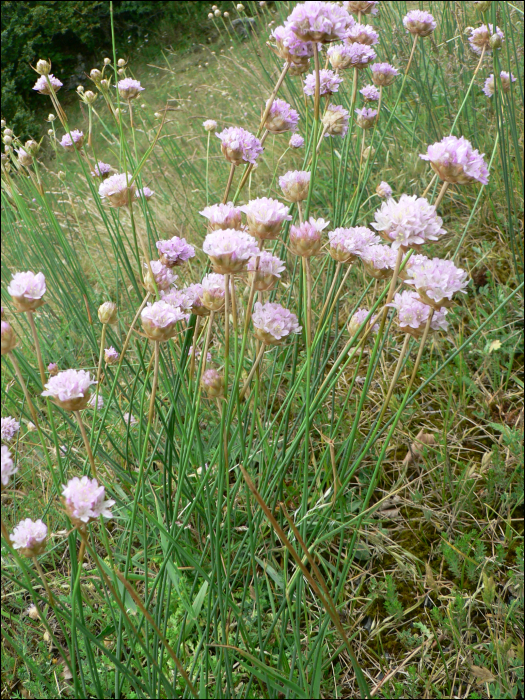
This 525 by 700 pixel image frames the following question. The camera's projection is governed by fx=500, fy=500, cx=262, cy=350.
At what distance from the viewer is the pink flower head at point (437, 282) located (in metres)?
0.62

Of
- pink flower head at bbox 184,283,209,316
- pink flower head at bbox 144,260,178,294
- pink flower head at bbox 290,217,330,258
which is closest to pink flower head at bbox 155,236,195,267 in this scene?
pink flower head at bbox 144,260,178,294

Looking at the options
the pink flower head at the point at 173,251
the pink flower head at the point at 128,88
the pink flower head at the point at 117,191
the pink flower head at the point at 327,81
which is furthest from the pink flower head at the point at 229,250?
the pink flower head at the point at 128,88

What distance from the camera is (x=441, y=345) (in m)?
1.43

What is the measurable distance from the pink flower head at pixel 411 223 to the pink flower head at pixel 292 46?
0.31 metres

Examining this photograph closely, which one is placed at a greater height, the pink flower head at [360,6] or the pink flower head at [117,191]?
the pink flower head at [360,6]

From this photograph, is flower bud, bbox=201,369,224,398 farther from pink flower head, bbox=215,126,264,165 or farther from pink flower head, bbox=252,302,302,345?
pink flower head, bbox=215,126,264,165

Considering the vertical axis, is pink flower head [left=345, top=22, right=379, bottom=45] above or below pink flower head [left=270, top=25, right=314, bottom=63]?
below

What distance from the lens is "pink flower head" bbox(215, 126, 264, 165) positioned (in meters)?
0.84

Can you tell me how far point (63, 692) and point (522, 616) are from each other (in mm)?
870

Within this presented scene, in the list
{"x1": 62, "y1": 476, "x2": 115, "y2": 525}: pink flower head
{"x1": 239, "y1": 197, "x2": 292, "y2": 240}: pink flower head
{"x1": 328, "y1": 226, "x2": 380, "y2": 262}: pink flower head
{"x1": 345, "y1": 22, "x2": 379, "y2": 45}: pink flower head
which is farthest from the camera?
{"x1": 345, "y1": 22, "x2": 379, "y2": 45}: pink flower head

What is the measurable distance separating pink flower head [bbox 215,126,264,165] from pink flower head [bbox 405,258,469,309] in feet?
1.28

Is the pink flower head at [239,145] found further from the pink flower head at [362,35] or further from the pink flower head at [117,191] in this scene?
the pink flower head at [362,35]

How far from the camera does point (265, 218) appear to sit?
65 cm

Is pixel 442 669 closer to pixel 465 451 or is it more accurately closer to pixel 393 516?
pixel 393 516
